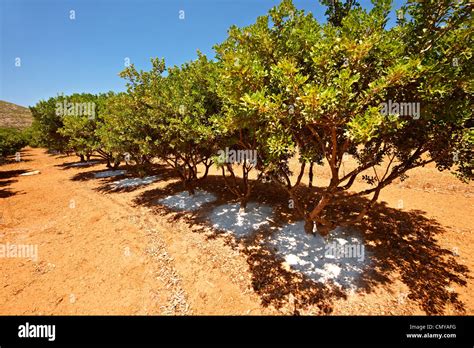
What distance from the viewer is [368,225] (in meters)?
13.9

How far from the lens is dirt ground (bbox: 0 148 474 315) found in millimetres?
9227

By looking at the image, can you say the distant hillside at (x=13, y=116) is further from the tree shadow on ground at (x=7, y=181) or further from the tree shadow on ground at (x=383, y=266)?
the tree shadow on ground at (x=383, y=266)

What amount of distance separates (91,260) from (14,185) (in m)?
26.9

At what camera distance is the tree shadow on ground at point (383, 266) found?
920 cm

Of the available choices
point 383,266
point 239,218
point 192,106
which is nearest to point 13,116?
point 192,106

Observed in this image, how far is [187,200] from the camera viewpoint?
787 inches

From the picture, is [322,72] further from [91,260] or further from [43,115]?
[43,115]

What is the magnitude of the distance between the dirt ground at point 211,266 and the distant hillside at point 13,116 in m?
114

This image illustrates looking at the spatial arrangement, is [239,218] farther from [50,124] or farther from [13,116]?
[13,116]

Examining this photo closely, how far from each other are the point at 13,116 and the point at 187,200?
13987cm

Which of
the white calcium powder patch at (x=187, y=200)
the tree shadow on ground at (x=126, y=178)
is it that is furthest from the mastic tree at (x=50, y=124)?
the white calcium powder patch at (x=187, y=200)

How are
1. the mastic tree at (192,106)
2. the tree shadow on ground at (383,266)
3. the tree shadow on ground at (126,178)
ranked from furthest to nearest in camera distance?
the tree shadow on ground at (126,178), the mastic tree at (192,106), the tree shadow on ground at (383,266)

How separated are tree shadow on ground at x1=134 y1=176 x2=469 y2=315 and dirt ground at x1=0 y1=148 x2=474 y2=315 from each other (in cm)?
5
